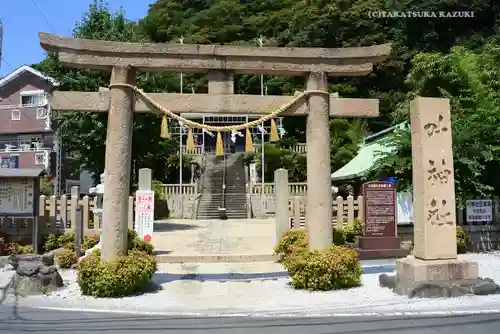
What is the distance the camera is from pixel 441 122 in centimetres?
993

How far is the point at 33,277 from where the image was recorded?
405 inches

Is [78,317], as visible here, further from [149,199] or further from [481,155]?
[481,155]

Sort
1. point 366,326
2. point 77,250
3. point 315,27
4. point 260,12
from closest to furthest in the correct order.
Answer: point 366,326
point 77,250
point 315,27
point 260,12

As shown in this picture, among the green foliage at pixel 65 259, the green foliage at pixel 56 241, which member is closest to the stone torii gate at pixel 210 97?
the green foliage at pixel 65 259

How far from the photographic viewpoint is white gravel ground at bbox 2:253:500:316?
27.3ft

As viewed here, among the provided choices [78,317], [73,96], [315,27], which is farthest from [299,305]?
[315,27]

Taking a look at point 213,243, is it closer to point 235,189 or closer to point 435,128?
point 435,128

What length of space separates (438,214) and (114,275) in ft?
21.4

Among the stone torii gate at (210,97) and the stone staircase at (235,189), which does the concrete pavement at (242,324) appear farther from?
the stone staircase at (235,189)

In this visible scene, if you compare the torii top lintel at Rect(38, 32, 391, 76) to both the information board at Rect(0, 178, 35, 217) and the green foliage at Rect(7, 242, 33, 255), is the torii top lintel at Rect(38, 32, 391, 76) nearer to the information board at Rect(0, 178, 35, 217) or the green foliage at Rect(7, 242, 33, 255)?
the information board at Rect(0, 178, 35, 217)

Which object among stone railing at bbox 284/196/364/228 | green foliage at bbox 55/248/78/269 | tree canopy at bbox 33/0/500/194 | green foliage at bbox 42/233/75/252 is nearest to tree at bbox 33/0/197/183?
tree canopy at bbox 33/0/500/194

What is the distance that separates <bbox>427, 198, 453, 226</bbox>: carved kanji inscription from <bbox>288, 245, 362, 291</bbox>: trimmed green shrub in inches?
67.6

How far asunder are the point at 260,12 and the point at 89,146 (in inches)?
1796

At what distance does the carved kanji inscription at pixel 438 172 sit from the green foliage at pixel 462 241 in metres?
5.64
